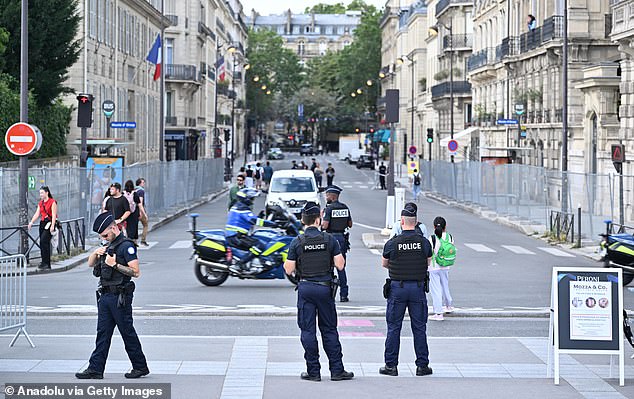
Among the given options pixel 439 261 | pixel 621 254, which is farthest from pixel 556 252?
pixel 439 261

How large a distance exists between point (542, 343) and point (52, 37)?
31.9 metres

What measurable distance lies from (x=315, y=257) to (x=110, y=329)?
216cm

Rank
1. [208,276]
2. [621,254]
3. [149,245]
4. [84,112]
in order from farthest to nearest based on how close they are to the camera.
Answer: [149,245] < [84,112] < [621,254] < [208,276]

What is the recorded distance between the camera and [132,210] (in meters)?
28.2

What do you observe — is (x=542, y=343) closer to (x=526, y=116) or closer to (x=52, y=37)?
(x=52, y=37)

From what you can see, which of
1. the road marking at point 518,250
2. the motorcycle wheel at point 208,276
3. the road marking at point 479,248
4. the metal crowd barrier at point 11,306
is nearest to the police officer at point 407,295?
the metal crowd barrier at point 11,306

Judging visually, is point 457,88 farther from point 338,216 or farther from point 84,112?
point 338,216

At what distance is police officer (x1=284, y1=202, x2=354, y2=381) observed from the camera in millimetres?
11625

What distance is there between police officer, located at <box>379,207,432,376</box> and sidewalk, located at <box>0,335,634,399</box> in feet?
0.75

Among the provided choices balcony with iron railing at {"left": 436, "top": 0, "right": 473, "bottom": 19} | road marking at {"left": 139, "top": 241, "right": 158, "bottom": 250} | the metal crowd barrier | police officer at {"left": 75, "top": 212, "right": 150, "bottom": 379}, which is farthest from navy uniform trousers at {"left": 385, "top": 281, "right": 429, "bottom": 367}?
balcony with iron railing at {"left": 436, "top": 0, "right": 473, "bottom": 19}

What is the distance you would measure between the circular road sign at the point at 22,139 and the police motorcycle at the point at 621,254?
37.6 feet

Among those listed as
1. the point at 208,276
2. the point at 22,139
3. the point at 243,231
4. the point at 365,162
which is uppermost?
the point at 22,139

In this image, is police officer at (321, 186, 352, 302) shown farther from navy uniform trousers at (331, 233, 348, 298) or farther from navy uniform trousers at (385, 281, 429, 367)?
navy uniform trousers at (385, 281, 429, 367)

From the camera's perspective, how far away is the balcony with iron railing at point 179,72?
84400 millimetres
